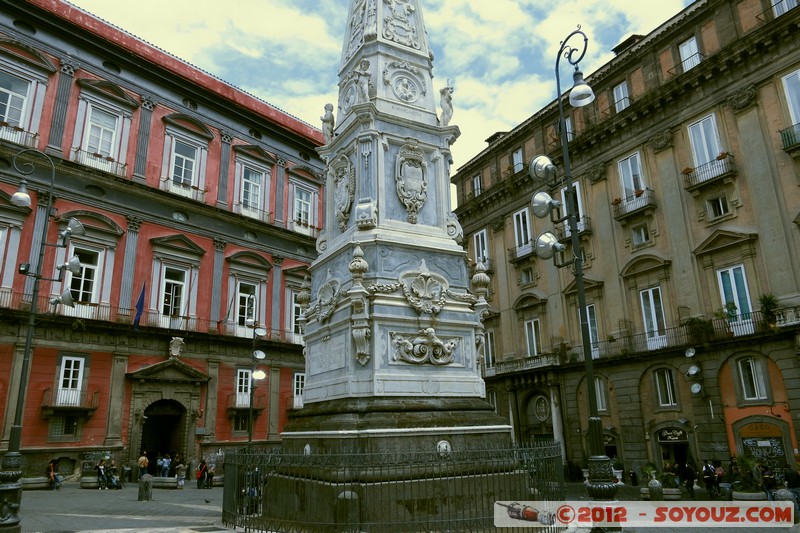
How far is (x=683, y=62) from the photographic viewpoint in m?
23.8

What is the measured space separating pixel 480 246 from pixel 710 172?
14.7m

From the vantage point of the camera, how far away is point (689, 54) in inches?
934

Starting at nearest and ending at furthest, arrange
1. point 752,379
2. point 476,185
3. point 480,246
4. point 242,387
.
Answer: point 752,379 < point 242,387 < point 480,246 < point 476,185

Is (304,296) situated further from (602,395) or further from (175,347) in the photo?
(602,395)

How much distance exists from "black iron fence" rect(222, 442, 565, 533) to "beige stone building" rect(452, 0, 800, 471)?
51.2 feet

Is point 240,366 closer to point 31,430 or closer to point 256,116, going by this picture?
point 31,430

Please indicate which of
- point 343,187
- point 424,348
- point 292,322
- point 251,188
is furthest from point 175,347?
point 424,348

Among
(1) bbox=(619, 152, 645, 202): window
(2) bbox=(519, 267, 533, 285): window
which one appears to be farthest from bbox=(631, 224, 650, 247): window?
(2) bbox=(519, 267, 533, 285): window

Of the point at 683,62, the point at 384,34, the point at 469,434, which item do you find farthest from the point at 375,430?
the point at 683,62

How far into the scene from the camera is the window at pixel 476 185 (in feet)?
117

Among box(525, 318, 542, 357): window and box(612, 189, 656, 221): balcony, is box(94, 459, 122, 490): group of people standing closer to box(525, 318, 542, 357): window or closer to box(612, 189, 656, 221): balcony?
box(525, 318, 542, 357): window

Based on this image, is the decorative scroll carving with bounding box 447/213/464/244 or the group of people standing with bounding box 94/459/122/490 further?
the group of people standing with bounding box 94/459/122/490

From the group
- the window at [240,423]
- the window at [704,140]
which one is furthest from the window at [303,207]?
the window at [704,140]

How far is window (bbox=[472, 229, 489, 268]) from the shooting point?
111 ft
